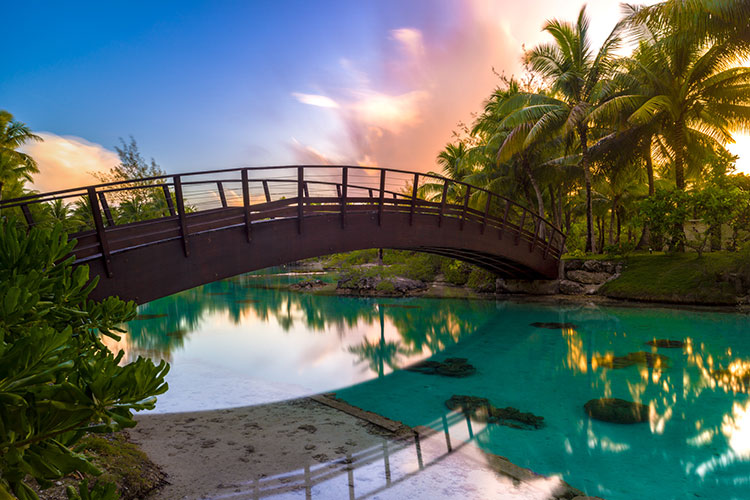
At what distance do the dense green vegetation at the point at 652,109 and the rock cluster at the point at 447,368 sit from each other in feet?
41.2

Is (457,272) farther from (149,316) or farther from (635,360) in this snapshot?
(635,360)

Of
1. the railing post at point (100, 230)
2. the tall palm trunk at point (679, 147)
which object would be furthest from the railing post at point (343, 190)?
the tall palm trunk at point (679, 147)

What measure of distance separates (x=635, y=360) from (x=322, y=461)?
8.01 metres

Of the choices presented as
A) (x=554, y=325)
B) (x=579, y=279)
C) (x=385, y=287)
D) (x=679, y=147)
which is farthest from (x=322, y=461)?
(x=679, y=147)

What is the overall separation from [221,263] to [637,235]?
36.9m

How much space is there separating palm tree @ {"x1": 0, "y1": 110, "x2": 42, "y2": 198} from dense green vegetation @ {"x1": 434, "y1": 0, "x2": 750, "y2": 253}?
2970 centimetres

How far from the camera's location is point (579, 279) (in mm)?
20875

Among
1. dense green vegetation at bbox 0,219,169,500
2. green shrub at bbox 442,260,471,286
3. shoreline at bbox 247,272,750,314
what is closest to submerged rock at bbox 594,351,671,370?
shoreline at bbox 247,272,750,314

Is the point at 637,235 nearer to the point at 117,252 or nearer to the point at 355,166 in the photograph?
the point at 355,166

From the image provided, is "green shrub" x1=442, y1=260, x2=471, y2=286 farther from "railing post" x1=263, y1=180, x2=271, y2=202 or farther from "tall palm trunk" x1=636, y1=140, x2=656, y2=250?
"railing post" x1=263, y1=180, x2=271, y2=202

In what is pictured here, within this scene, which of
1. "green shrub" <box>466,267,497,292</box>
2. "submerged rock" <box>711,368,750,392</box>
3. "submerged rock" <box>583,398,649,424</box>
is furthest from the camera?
"green shrub" <box>466,267,497,292</box>

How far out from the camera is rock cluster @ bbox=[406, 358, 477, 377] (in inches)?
374

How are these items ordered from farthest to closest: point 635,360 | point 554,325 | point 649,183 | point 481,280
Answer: point 481,280, point 649,183, point 554,325, point 635,360

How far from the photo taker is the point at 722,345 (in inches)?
425
